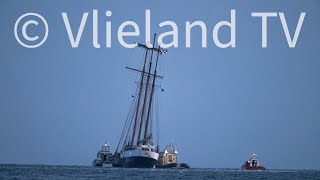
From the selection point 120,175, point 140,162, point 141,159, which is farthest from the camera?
point 140,162

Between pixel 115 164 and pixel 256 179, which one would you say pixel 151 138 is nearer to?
pixel 115 164

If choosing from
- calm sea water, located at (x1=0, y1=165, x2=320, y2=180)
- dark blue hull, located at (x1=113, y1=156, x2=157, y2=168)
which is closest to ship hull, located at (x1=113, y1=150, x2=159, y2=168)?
dark blue hull, located at (x1=113, y1=156, x2=157, y2=168)

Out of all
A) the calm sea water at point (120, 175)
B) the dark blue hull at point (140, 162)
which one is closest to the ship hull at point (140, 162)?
the dark blue hull at point (140, 162)

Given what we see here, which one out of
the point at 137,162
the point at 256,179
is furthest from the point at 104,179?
the point at 137,162

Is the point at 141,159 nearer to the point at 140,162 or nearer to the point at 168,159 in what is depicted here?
the point at 140,162

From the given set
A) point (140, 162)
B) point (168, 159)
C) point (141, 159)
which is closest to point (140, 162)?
point (140, 162)

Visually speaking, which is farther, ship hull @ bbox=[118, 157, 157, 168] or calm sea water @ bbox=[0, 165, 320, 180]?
ship hull @ bbox=[118, 157, 157, 168]

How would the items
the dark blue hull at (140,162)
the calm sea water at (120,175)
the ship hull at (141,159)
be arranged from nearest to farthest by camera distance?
the calm sea water at (120,175) < the ship hull at (141,159) < the dark blue hull at (140,162)

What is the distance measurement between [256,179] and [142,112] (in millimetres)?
52521

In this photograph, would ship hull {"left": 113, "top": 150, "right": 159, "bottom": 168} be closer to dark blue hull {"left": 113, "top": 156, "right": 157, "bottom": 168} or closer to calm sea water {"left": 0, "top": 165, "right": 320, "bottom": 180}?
dark blue hull {"left": 113, "top": 156, "right": 157, "bottom": 168}

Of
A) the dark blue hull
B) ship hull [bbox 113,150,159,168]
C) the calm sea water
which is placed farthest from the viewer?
the dark blue hull

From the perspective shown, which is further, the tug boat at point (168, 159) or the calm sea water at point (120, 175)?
the tug boat at point (168, 159)

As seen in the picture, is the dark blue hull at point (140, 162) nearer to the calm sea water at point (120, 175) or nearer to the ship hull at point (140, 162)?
the ship hull at point (140, 162)

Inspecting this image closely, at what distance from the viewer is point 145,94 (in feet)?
557
